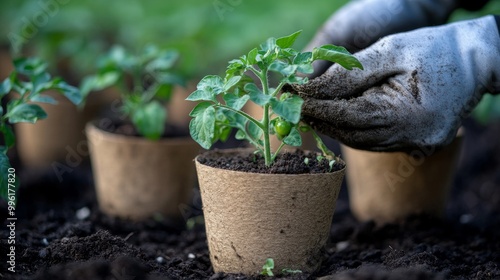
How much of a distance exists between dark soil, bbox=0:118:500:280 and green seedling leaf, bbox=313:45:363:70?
0.49 meters

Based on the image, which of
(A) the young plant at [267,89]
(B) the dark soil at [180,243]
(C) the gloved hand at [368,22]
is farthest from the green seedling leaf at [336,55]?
(C) the gloved hand at [368,22]

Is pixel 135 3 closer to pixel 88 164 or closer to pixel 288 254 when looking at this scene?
pixel 88 164

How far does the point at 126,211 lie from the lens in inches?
91.1

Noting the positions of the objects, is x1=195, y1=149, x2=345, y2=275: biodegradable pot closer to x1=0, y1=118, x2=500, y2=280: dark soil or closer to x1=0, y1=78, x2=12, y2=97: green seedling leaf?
x1=0, y1=118, x2=500, y2=280: dark soil

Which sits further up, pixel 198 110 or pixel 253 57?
Answer: pixel 253 57

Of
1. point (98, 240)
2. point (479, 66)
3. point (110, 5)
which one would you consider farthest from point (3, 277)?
point (110, 5)

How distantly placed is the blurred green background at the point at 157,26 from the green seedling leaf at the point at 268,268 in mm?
1351

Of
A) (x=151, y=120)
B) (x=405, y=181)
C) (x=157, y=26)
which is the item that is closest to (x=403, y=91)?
(x=405, y=181)

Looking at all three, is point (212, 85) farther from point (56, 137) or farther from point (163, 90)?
point (56, 137)

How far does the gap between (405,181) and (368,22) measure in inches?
23.8

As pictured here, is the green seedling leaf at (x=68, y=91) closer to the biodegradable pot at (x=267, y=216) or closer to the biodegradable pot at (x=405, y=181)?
the biodegradable pot at (x=267, y=216)

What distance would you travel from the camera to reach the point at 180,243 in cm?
196

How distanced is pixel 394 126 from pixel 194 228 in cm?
93

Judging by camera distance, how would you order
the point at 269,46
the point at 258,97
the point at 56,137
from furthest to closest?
the point at 56,137 < the point at 269,46 < the point at 258,97
